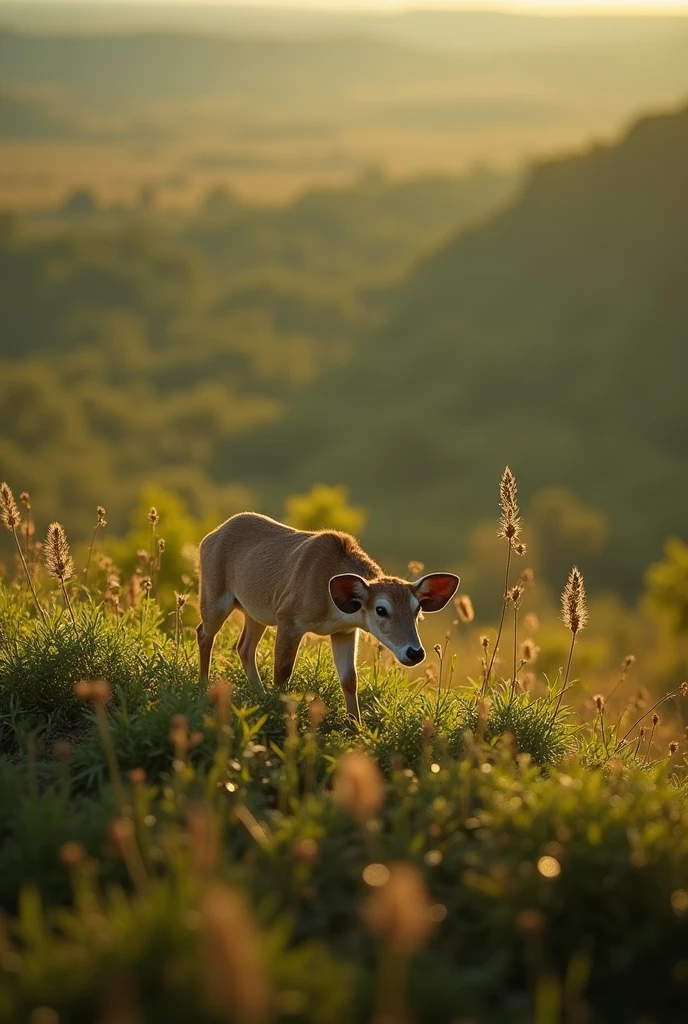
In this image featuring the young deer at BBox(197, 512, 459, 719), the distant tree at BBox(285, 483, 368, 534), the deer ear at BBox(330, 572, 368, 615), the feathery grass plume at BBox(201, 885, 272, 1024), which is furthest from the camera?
the distant tree at BBox(285, 483, 368, 534)

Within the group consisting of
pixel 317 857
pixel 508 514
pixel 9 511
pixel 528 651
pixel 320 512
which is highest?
pixel 9 511

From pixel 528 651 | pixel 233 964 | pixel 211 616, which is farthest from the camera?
pixel 211 616

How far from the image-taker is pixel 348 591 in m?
9.16

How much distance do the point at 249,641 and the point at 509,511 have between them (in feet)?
10.2

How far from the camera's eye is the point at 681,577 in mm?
64125

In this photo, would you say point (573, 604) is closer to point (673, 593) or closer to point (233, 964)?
point (233, 964)

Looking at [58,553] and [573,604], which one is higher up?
[58,553]

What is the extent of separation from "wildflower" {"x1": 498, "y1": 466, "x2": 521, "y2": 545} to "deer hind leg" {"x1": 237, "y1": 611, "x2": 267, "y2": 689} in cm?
267

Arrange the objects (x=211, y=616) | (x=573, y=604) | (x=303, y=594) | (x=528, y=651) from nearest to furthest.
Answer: (x=573, y=604)
(x=303, y=594)
(x=528, y=651)
(x=211, y=616)

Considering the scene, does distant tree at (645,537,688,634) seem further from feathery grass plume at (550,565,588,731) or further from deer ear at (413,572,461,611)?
feathery grass plume at (550,565,588,731)

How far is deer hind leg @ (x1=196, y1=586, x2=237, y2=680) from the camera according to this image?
10.5 meters

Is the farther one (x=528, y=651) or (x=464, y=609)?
(x=464, y=609)

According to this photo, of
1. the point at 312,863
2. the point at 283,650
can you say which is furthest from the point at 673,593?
the point at 312,863

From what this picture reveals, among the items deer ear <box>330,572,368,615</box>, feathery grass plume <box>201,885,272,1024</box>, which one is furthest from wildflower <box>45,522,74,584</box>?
feathery grass plume <box>201,885,272,1024</box>
